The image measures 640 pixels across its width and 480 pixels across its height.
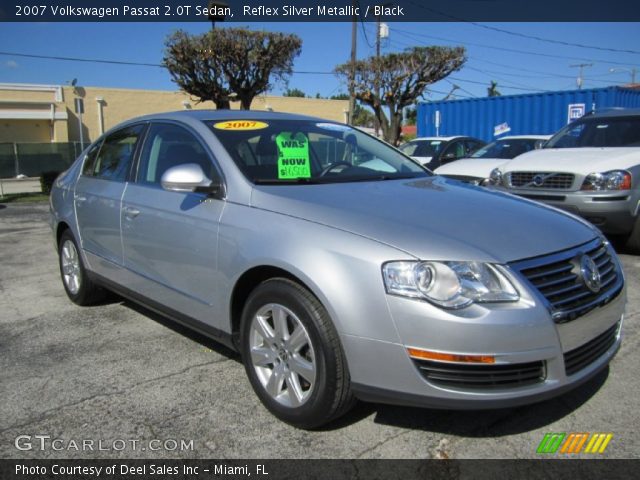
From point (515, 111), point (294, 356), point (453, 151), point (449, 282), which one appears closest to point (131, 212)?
point (294, 356)

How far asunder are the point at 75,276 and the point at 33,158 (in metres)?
21.7

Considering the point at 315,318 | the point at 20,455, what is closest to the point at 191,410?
the point at 20,455

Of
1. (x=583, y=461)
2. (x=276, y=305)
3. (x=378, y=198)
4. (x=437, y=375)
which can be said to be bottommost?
(x=583, y=461)

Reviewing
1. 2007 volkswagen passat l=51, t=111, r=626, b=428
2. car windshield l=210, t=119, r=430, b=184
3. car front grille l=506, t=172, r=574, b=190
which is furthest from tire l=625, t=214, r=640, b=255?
2007 volkswagen passat l=51, t=111, r=626, b=428

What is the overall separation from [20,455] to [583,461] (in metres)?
2.56

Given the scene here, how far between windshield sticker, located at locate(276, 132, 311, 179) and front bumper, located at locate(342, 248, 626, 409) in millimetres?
1269

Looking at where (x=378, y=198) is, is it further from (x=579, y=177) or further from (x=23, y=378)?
(x=579, y=177)

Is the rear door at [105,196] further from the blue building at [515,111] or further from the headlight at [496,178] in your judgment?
the blue building at [515,111]

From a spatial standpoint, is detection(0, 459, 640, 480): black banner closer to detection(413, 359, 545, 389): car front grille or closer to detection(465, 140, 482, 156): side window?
detection(413, 359, 545, 389): car front grille

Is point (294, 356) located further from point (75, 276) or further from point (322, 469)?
point (75, 276)

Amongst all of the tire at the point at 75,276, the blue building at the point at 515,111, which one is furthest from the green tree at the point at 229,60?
the tire at the point at 75,276

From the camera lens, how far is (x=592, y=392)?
307 centimetres

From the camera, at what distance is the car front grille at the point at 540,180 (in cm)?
652

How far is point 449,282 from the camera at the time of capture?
2.29 meters
